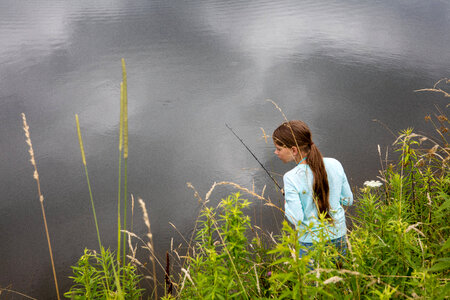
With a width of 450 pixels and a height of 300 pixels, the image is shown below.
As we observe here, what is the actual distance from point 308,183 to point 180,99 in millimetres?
5274

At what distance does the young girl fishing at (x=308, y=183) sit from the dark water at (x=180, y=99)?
176 cm

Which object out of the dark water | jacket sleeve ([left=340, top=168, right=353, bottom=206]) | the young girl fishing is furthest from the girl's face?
the dark water

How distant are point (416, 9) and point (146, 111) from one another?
35.9ft

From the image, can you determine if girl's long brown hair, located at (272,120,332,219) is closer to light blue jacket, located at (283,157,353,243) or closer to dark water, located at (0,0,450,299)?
light blue jacket, located at (283,157,353,243)

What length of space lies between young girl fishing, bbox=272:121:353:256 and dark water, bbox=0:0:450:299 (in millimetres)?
1760

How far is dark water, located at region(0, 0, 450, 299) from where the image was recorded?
15.6ft

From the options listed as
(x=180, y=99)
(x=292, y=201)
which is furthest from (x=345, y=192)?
(x=180, y=99)

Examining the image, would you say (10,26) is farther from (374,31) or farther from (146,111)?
(374,31)

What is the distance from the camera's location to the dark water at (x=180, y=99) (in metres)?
4.77

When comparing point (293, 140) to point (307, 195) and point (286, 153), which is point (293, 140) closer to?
point (286, 153)

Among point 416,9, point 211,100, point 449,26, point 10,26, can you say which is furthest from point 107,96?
point 416,9

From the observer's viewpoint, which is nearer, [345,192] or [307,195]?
[307,195]

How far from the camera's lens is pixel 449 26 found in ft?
34.6

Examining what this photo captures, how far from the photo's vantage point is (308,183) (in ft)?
8.43
